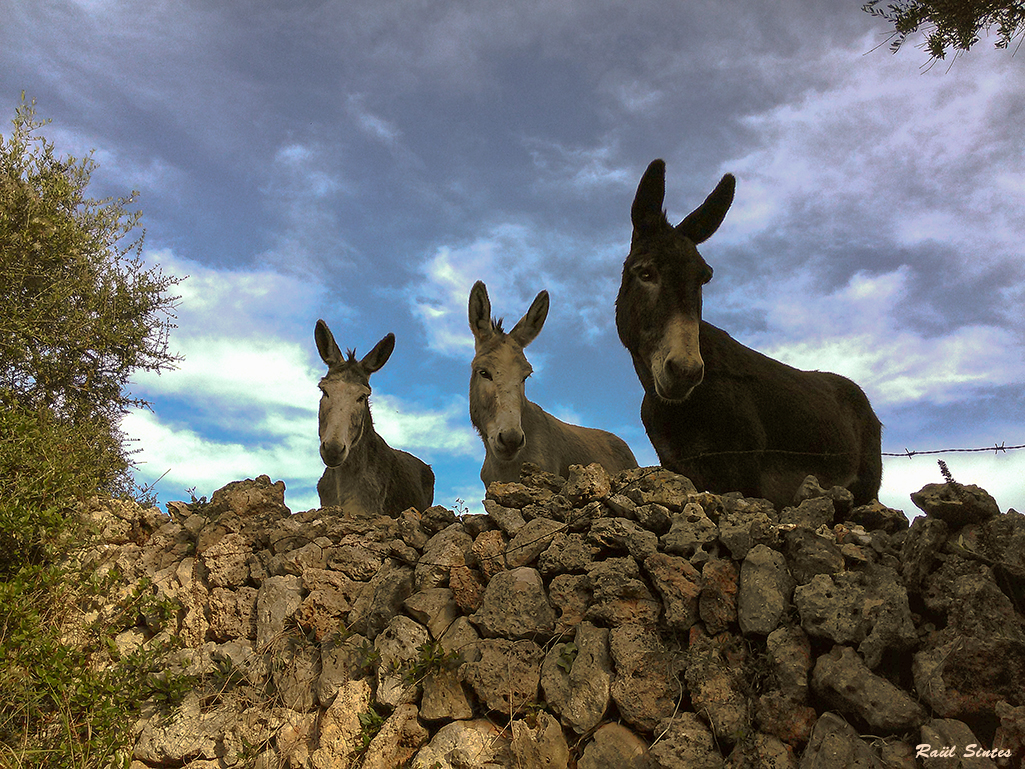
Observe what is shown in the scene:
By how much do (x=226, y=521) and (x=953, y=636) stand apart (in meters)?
5.55

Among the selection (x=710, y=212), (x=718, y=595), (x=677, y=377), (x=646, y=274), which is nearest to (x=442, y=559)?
(x=718, y=595)

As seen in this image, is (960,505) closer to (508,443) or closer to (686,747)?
(686,747)

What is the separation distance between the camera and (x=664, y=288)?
5027mm

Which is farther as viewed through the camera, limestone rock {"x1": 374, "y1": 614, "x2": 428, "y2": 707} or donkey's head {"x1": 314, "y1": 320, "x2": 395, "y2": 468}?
donkey's head {"x1": 314, "y1": 320, "x2": 395, "y2": 468}

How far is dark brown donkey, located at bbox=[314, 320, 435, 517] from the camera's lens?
885 centimetres

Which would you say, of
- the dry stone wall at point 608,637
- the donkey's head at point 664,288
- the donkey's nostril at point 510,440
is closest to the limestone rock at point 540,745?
the dry stone wall at point 608,637

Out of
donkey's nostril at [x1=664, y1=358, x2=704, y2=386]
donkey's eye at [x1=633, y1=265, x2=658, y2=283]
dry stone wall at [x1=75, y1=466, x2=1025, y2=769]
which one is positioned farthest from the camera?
donkey's eye at [x1=633, y1=265, x2=658, y2=283]

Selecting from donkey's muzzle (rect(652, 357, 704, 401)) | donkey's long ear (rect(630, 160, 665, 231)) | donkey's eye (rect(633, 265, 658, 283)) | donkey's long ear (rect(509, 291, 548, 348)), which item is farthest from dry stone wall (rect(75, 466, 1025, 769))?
donkey's long ear (rect(509, 291, 548, 348))

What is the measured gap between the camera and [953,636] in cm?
299

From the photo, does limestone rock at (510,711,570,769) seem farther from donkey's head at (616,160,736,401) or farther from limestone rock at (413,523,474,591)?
donkey's head at (616,160,736,401)

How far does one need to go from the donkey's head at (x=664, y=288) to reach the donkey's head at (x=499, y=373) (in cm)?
200

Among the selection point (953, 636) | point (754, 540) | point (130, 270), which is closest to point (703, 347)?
point (754, 540)

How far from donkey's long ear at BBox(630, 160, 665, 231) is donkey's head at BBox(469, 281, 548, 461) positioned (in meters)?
2.63

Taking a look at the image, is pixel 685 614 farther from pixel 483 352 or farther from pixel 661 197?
pixel 483 352
